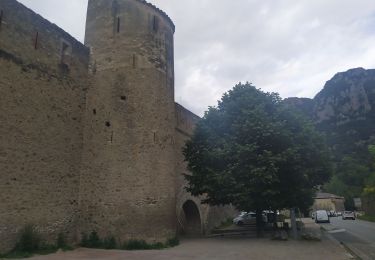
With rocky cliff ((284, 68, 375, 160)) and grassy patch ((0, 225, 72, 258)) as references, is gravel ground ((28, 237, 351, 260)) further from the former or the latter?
rocky cliff ((284, 68, 375, 160))

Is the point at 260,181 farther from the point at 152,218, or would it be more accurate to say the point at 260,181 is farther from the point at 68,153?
the point at 68,153

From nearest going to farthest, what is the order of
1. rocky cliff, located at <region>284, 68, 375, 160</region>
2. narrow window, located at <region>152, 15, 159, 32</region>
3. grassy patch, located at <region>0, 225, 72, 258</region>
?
grassy patch, located at <region>0, 225, 72, 258</region>, narrow window, located at <region>152, 15, 159, 32</region>, rocky cliff, located at <region>284, 68, 375, 160</region>

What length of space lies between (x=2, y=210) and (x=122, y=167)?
4.80 m

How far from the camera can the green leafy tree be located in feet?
52.9

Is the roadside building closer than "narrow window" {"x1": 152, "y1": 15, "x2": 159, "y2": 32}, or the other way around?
"narrow window" {"x1": 152, "y1": 15, "x2": 159, "y2": 32}

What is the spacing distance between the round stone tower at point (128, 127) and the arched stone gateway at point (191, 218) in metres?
6.78

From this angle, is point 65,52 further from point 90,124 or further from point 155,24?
point 155,24

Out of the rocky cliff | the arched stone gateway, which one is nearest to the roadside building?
the rocky cliff

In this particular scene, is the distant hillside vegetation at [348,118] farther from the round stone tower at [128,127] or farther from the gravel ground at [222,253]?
the round stone tower at [128,127]

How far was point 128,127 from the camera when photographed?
50.7ft

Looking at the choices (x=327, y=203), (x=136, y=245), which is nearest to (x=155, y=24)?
(x=136, y=245)

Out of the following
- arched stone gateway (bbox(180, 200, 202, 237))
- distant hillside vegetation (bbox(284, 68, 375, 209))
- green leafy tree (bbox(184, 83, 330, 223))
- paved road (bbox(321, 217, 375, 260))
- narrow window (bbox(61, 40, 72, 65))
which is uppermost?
distant hillside vegetation (bbox(284, 68, 375, 209))

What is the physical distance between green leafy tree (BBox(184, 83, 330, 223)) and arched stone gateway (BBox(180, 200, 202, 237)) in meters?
4.86

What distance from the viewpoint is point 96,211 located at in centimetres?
1461
